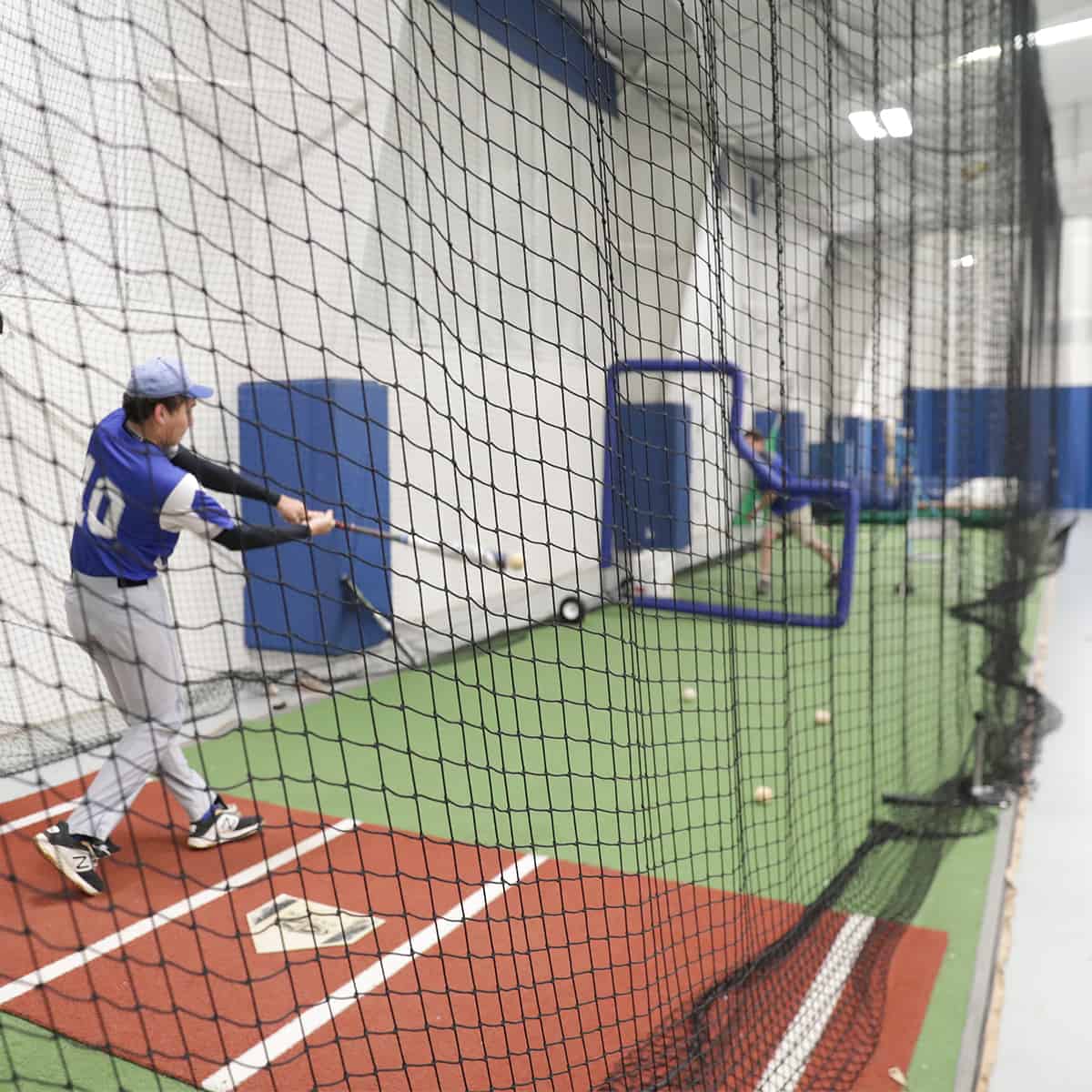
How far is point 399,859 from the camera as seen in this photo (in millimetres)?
2998

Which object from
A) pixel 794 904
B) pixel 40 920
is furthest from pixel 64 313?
pixel 794 904

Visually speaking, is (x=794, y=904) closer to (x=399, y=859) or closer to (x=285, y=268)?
(x=399, y=859)

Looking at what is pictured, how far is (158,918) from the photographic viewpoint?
270 cm

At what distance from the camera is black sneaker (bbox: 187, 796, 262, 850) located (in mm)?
3104

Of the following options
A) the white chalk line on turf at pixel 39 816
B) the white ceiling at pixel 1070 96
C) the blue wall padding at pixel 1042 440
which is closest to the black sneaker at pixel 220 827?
the white chalk line on turf at pixel 39 816

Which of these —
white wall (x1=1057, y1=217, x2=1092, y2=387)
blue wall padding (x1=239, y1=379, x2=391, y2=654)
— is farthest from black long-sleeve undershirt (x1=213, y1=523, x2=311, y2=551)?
white wall (x1=1057, y1=217, x2=1092, y2=387)

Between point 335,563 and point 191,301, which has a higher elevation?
point 191,301

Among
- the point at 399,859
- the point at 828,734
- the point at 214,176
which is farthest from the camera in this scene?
the point at 214,176

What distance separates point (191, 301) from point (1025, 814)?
4.03 meters

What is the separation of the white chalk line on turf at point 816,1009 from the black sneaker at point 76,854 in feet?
6.15

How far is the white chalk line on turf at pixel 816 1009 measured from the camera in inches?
79.9

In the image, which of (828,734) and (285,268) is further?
(285,268)

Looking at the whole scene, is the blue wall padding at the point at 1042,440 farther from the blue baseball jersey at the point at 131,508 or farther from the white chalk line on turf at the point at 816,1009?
the blue baseball jersey at the point at 131,508

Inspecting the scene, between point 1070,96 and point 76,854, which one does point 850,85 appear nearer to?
point 76,854
